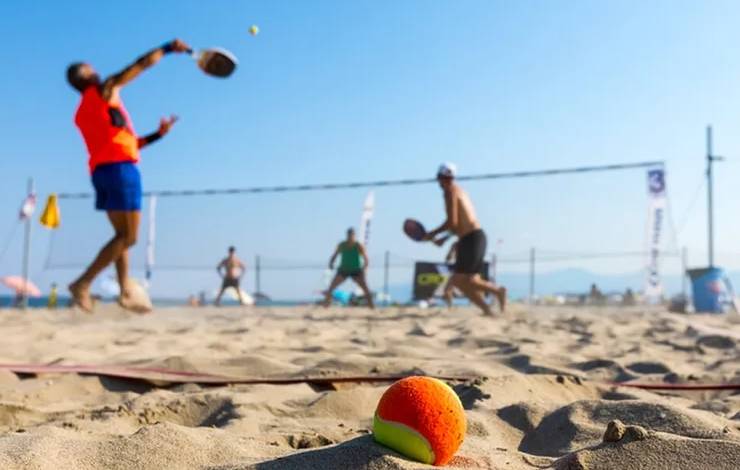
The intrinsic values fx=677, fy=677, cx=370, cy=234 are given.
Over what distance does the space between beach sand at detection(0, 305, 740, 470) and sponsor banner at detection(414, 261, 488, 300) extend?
7526 mm

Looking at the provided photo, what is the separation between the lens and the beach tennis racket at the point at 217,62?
429 centimetres

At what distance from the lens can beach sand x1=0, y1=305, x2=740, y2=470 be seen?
1209 mm

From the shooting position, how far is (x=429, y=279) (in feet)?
39.1

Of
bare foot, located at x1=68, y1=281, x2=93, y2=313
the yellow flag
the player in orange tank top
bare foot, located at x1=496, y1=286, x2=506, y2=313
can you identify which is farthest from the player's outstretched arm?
the yellow flag

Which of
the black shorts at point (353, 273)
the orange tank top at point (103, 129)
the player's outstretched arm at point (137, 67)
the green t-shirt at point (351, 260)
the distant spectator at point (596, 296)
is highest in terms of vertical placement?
the player's outstretched arm at point (137, 67)

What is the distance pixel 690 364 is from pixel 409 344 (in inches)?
53.6

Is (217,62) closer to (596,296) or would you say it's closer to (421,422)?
A: (421,422)

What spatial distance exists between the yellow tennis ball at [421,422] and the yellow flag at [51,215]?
32.0ft

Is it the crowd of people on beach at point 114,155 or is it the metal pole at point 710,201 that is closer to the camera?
the crowd of people on beach at point 114,155

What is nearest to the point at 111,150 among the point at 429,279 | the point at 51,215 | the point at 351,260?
the point at 351,260

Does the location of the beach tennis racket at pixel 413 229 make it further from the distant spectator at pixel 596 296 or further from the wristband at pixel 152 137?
the distant spectator at pixel 596 296

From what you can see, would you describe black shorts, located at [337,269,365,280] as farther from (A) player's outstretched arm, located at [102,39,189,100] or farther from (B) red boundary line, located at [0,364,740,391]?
(B) red boundary line, located at [0,364,740,391]

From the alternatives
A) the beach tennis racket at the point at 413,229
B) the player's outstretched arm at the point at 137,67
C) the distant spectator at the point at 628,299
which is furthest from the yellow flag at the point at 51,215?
the distant spectator at the point at 628,299

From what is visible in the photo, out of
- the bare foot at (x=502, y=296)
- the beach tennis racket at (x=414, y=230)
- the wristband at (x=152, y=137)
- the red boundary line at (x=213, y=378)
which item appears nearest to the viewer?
the red boundary line at (x=213, y=378)
